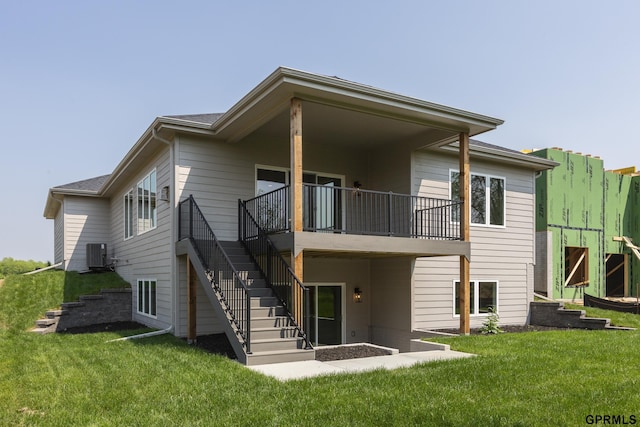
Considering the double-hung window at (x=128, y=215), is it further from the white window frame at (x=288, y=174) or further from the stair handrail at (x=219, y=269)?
the white window frame at (x=288, y=174)

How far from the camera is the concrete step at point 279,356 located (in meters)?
7.11

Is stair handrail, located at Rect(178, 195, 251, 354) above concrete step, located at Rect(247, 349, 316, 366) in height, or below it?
above

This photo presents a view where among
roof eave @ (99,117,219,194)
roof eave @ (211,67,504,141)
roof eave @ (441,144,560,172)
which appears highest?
roof eave @ (211,67,504,141)

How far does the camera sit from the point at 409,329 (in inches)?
454

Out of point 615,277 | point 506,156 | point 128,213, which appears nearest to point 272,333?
point 506,156

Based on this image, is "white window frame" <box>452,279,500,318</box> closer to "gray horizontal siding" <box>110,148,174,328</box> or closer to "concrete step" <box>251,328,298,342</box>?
"concrete step" <box>251,328,298,342</box>

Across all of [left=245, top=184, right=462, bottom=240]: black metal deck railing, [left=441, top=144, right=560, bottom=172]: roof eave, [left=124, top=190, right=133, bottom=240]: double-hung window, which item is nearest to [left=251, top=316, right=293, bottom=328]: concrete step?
[left=245, top=184, right=462, bottom=240]: black metal deck railing

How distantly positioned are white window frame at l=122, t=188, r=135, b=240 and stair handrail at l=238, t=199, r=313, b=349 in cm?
540

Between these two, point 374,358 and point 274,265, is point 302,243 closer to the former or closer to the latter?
point 274,265

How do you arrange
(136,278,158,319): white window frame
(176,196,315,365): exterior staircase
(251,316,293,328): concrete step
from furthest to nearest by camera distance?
(136,278,158,319): white window frame → (251,316,293,328): concrete step → (176,196,315,365): exterior staircase

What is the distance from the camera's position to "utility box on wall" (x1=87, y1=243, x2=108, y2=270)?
16375mm

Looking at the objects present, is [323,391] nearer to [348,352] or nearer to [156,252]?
[348,352]

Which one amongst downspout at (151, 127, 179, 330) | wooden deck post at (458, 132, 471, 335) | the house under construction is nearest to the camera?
downspout at (151, 127, 179, 330)

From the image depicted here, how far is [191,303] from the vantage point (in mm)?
9648
